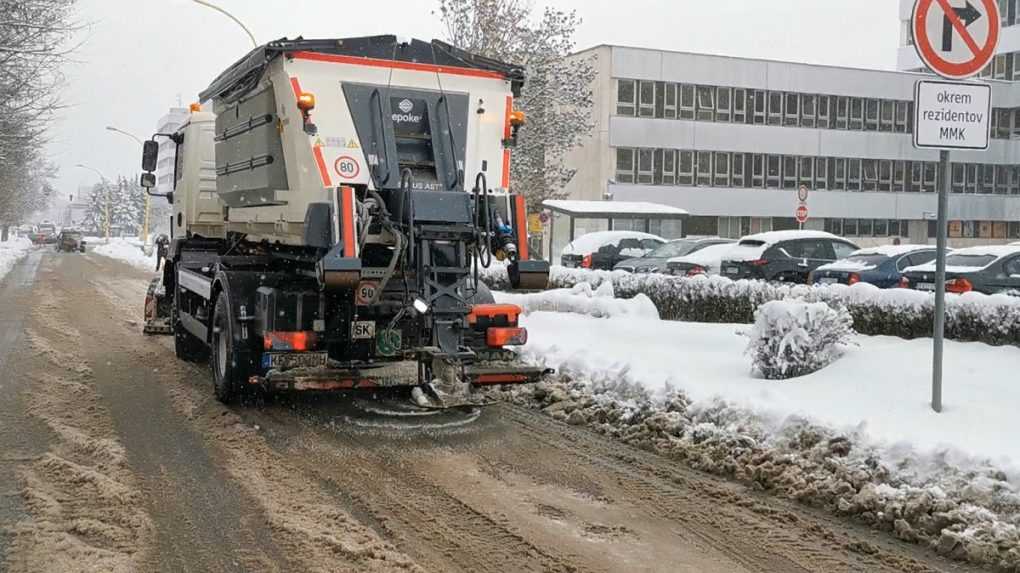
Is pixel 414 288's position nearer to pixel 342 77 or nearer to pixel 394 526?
pixel 342 77

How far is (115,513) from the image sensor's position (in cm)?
570

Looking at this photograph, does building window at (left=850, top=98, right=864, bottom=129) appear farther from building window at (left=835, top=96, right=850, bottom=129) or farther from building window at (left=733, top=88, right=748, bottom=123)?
building window at (left=733, top=88, right=748, bottom=123)

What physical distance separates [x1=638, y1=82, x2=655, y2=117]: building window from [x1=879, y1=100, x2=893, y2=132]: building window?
14568 millimetres

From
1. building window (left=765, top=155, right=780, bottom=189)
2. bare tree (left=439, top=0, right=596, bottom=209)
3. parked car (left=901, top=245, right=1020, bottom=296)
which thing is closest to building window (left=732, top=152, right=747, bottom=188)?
building window (left=765, top=155, right=780, bottom=189)

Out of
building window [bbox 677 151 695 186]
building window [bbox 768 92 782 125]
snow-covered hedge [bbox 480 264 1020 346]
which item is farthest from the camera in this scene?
building window [bbox 768 92 782 125]

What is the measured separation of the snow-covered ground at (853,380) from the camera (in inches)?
267

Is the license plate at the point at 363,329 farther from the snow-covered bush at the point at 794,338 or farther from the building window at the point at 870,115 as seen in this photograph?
the building window at the point at 870,115

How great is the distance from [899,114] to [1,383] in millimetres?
54482

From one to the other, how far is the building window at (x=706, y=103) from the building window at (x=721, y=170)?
2054 mm

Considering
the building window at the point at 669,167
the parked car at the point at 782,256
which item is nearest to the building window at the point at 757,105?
the building window at the point at 669,167

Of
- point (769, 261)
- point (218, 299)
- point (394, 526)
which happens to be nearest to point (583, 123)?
point (769, 261)

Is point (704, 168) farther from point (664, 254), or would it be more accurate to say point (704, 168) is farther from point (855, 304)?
point (855, 304)

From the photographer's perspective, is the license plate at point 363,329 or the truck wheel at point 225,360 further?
the truck wheel at point 225,360

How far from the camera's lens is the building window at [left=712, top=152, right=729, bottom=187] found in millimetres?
52094
